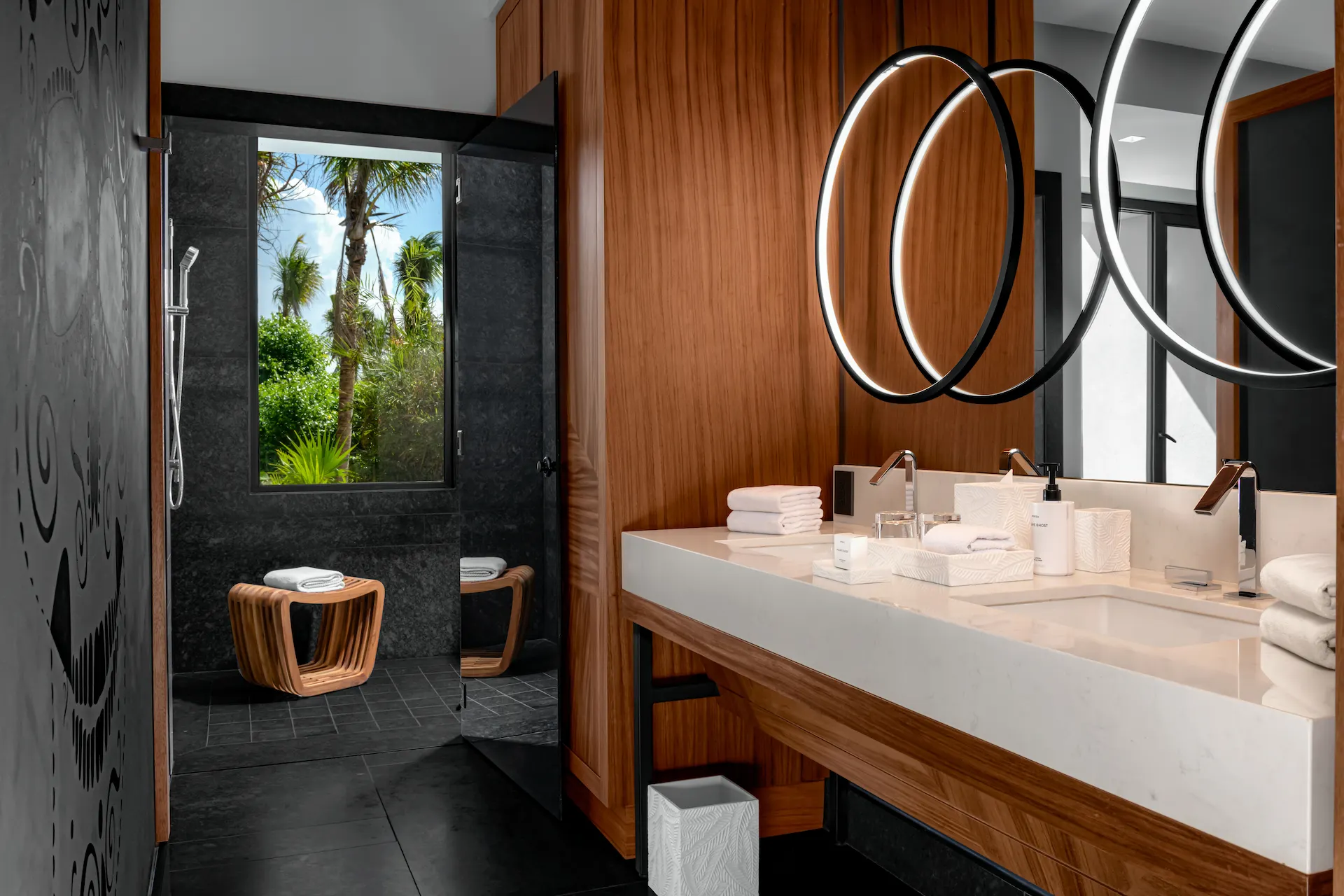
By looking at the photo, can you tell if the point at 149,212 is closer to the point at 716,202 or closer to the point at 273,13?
the point at 273,13

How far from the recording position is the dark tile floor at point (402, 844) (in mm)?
2379

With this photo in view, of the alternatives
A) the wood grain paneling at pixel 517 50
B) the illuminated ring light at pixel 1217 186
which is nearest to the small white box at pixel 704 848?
the illuminated ring light at pixel 1217 186

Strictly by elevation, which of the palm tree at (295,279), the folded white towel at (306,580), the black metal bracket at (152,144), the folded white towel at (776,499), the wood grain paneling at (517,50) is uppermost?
the wood grain paneling at (517,50)

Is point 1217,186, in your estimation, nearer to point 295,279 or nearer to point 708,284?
point 708,284

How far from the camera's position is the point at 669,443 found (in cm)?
261

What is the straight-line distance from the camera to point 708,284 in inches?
104

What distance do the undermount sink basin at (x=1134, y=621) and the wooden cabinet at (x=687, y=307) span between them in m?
0.82

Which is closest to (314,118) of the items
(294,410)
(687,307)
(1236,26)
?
(687,307)

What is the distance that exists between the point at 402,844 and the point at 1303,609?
2.23m

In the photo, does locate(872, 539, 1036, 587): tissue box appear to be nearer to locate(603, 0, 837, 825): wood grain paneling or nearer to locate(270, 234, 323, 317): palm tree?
locate(603, 0, 837, 825): wood grain paneling

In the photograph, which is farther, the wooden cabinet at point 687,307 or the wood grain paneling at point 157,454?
the wooden cabinet at point 687,307

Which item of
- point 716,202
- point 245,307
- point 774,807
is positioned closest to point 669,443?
point 716,202

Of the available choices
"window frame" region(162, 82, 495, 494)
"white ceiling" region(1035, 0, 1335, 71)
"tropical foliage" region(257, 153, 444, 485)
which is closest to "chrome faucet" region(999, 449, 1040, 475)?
"white ceiling" region(1035, 0, 1335, 71)

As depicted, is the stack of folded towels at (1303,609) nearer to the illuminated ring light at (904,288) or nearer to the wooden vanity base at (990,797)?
the wooden vanity base at (990,797)
